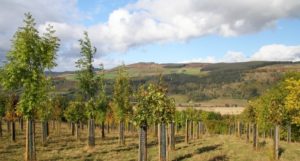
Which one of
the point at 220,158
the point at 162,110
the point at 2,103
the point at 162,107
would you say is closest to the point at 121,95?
the point at 2,103

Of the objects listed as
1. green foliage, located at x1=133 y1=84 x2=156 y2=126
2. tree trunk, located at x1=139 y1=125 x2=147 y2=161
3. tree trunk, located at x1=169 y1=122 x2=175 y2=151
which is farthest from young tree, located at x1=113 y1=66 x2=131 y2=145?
tree trunk, located at x1=139 y1=125 x2=147 y2=161

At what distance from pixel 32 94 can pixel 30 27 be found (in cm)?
624

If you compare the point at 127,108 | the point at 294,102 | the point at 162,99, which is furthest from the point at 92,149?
the point at 294,102

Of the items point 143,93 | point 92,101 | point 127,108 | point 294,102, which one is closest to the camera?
point 143,93

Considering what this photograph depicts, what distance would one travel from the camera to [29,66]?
35.4 m

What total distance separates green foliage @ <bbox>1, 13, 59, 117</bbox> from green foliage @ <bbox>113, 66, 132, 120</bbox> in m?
21.4

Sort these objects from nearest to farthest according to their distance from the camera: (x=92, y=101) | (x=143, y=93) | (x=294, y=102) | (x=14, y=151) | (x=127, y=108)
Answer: (x=143, y=93), (x=294, y=102), (x=14, y=151), (x=92, y=101), (x=127, y=108)

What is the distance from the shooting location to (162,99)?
3123 centimetres

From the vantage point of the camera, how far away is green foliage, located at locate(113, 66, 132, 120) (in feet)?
186

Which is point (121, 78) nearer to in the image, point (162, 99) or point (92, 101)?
point (92, 101)

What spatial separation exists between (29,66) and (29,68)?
178 millimetres

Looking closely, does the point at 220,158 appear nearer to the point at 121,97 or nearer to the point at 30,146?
the point at 30,146

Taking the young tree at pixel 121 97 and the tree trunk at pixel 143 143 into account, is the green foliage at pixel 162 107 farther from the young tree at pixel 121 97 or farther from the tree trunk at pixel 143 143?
the young tree at pixel 121 97

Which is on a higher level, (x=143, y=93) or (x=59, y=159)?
(x=143, y=93)
